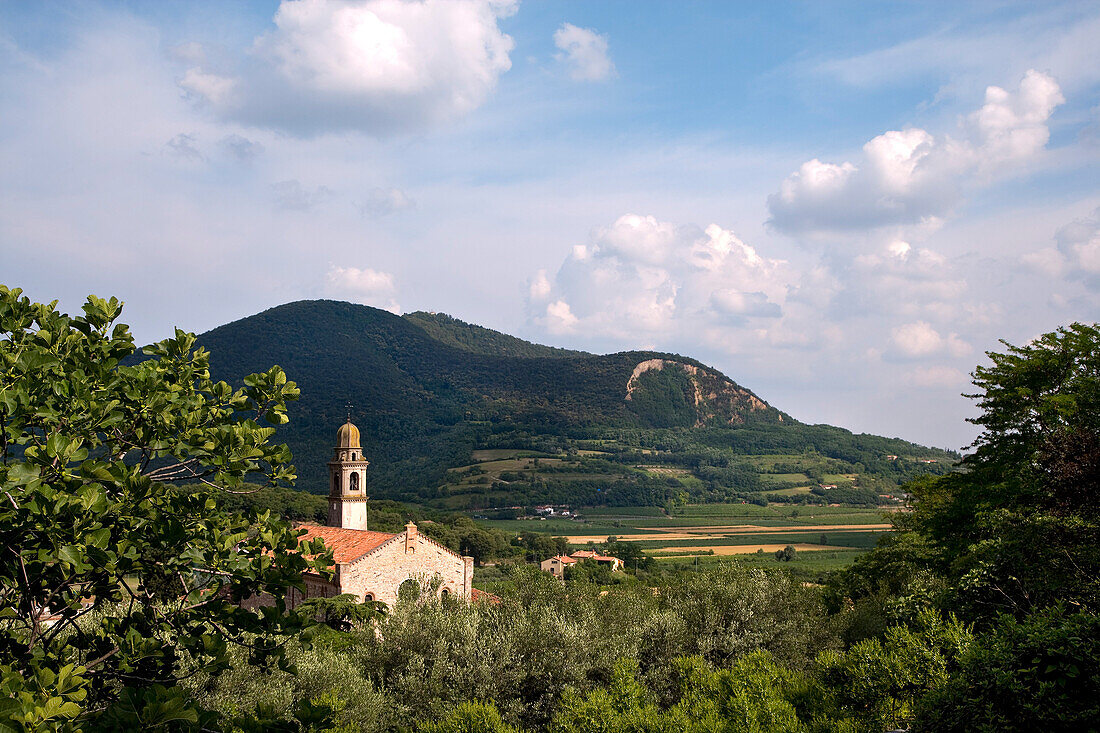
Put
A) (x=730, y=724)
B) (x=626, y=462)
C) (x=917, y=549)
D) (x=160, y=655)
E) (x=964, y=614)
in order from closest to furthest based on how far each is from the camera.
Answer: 1. (x=160, y=655)
2. (x=730, y=724)
3. (x=964, y=614)
4. (x=917, y=549)
5. (x=626, y=462)

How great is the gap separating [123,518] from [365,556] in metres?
32.1

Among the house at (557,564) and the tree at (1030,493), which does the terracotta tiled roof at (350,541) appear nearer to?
the tree at (1030,493)

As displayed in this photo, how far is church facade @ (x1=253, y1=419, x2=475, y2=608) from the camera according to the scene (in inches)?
1426

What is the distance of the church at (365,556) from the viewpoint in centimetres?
3622

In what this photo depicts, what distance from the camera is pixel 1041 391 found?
25.4m

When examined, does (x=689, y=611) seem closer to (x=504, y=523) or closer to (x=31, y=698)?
(x=31, y=698)

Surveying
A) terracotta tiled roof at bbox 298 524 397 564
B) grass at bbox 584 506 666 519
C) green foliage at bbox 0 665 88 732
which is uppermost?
green foliage at bbox 0 665 88 732

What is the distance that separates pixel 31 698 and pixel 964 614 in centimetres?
2151


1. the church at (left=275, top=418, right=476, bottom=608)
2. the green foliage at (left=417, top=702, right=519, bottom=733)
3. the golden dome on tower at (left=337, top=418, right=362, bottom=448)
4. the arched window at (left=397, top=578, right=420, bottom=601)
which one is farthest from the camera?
the golden dome on tower at (left=337, top=418, right=362, bottom=448)

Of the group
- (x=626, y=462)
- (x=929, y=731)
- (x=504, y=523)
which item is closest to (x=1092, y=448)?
(x=929, y=731)

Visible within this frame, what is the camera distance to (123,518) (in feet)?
20.4

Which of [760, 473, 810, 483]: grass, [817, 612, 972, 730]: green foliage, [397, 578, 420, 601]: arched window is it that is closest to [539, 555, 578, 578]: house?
[397, 578, 420, 601]: arched window

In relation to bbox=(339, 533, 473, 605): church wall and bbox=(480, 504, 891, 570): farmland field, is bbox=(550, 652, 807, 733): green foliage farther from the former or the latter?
bbox=(480, 504, 891, 570): farmland field

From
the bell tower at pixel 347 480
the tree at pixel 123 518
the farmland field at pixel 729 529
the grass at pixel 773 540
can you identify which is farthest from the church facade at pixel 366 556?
the grass at pixel 773 540
